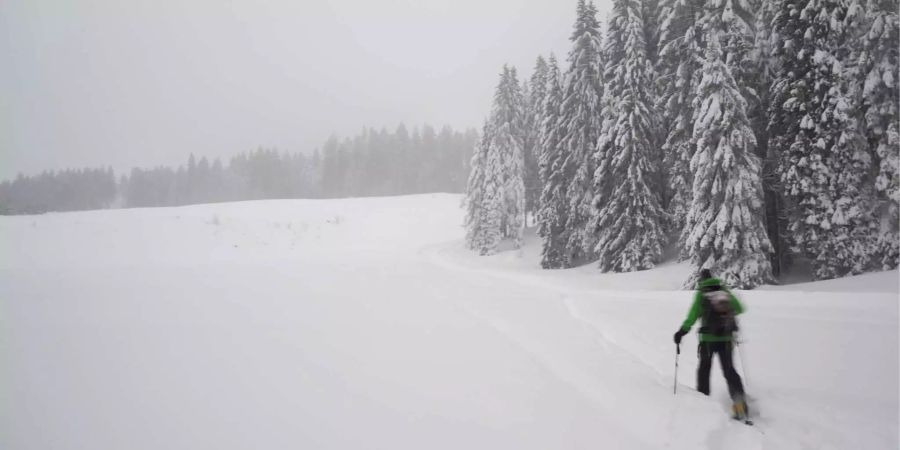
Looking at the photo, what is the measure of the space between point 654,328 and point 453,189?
8073cm

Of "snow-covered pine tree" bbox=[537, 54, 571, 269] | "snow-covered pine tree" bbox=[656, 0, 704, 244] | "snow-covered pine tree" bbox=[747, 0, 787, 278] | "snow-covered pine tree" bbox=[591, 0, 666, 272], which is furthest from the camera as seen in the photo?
"snow-covered pine tree" bbox=[537, 54, 571, 269]

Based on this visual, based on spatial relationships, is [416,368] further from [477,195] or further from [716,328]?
[477,195]

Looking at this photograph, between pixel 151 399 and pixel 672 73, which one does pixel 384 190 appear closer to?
pixel 672 73

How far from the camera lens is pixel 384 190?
91.9m

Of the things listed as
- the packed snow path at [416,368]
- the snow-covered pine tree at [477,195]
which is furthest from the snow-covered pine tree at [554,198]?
the packed snow path at [416,368]

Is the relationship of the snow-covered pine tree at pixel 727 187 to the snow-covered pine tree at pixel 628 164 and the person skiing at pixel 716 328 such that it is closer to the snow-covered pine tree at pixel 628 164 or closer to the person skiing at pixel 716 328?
the snow-covered pine tree at pixel 628 164

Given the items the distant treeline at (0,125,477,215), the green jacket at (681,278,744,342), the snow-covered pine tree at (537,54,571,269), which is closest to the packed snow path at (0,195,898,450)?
the green jacket at (681,278,744,342)

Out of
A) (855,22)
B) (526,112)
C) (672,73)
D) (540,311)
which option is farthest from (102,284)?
(526,112)

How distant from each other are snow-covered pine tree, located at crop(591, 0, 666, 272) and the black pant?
15.7m

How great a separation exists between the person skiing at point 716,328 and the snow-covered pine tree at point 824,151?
12.8 m

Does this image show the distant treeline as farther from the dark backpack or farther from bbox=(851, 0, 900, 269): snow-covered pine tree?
the dark backpack

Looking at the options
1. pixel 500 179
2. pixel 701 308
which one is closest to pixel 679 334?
pixel 701 308

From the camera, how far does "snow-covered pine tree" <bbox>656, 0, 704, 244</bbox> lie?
60.3 feet

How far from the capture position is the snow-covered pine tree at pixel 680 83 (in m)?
18.4
